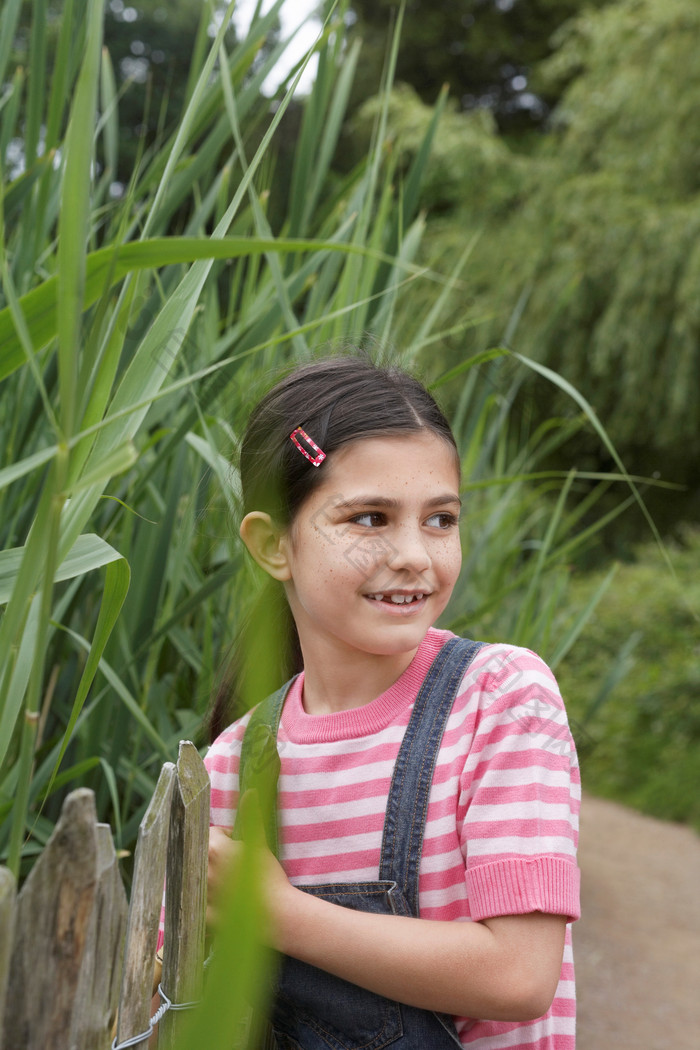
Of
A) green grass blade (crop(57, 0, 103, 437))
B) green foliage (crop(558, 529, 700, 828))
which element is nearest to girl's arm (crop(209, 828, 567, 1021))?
green grass blade (crop(57, 0, 103, 437))

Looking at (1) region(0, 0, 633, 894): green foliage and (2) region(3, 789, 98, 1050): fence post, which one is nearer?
(2) region(3, 789, 98, 1050): fence post

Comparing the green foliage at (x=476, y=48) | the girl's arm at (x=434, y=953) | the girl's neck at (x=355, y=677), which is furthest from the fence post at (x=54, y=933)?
the green foliage at (x=476, y=48)

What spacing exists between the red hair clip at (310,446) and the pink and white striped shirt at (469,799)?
0.68 ft

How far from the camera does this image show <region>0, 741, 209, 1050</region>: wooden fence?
0.51 metres

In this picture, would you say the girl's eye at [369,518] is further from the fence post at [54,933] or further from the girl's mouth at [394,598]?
the fence post at [54,933]

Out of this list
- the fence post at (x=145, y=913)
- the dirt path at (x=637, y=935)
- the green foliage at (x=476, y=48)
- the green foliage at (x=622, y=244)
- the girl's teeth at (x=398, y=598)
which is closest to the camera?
the fence post at (x=145, y=913)

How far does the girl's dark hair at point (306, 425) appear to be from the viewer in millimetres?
931

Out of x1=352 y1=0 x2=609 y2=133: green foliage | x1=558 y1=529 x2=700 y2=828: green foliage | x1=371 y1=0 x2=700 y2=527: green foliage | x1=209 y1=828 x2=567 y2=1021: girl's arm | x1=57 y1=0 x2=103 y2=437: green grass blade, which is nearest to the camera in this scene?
x1=57 y1=0 x2=103 y2=437: green grass blade

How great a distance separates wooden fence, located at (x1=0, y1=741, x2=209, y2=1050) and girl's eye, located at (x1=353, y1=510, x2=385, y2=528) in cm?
28

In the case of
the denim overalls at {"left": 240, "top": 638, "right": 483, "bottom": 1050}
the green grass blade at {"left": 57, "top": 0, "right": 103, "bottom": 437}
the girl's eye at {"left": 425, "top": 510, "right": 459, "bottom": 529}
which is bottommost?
the denim overalls at {"left": 240, "top": 638, "right": 483, "bottom": 1050}

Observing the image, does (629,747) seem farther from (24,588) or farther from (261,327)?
(24,588)

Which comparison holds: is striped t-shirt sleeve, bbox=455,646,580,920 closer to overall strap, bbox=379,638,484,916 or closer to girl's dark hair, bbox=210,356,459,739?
overall strap, bbox=379,638,484,916

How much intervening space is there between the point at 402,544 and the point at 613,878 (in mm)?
3585

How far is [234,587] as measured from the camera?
1397mm
